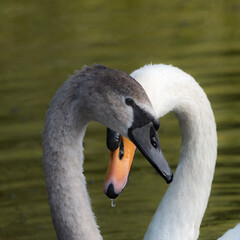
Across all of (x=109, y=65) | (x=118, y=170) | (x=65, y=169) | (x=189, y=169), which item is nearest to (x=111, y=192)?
(x=118, y=170)

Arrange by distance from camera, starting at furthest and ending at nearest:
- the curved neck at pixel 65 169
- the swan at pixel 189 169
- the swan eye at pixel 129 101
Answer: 1. the swan at pixel 189 169
2. the curved neck at pixel 65 169
3. the swan eye at pixel 129 101

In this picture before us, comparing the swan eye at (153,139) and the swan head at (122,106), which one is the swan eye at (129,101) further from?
the swan eye at (153,139)

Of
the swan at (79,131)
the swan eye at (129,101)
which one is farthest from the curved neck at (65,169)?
the swan eye at (129,101)

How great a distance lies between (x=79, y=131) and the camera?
393 cm

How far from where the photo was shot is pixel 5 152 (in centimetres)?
796

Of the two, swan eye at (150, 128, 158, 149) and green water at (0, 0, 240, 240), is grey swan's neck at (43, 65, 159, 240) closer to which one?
swan eye at (150, 128, 158, 149)

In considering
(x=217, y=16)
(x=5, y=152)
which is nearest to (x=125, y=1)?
(x=217, y=16)

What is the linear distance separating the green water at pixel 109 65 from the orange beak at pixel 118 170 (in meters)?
1.80

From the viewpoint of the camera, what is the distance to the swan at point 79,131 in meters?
3.79

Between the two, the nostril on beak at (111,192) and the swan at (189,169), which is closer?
the nostril on beak at (111,192)

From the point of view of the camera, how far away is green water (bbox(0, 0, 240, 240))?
6.82m

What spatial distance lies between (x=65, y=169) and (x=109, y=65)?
671 centimetres

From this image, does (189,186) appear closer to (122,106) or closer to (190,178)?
(190,178)

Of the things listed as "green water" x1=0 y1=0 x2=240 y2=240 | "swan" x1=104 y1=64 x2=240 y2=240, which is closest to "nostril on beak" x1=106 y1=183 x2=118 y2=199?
"swan" x1=104 y1=64 x2=240 y2=240
